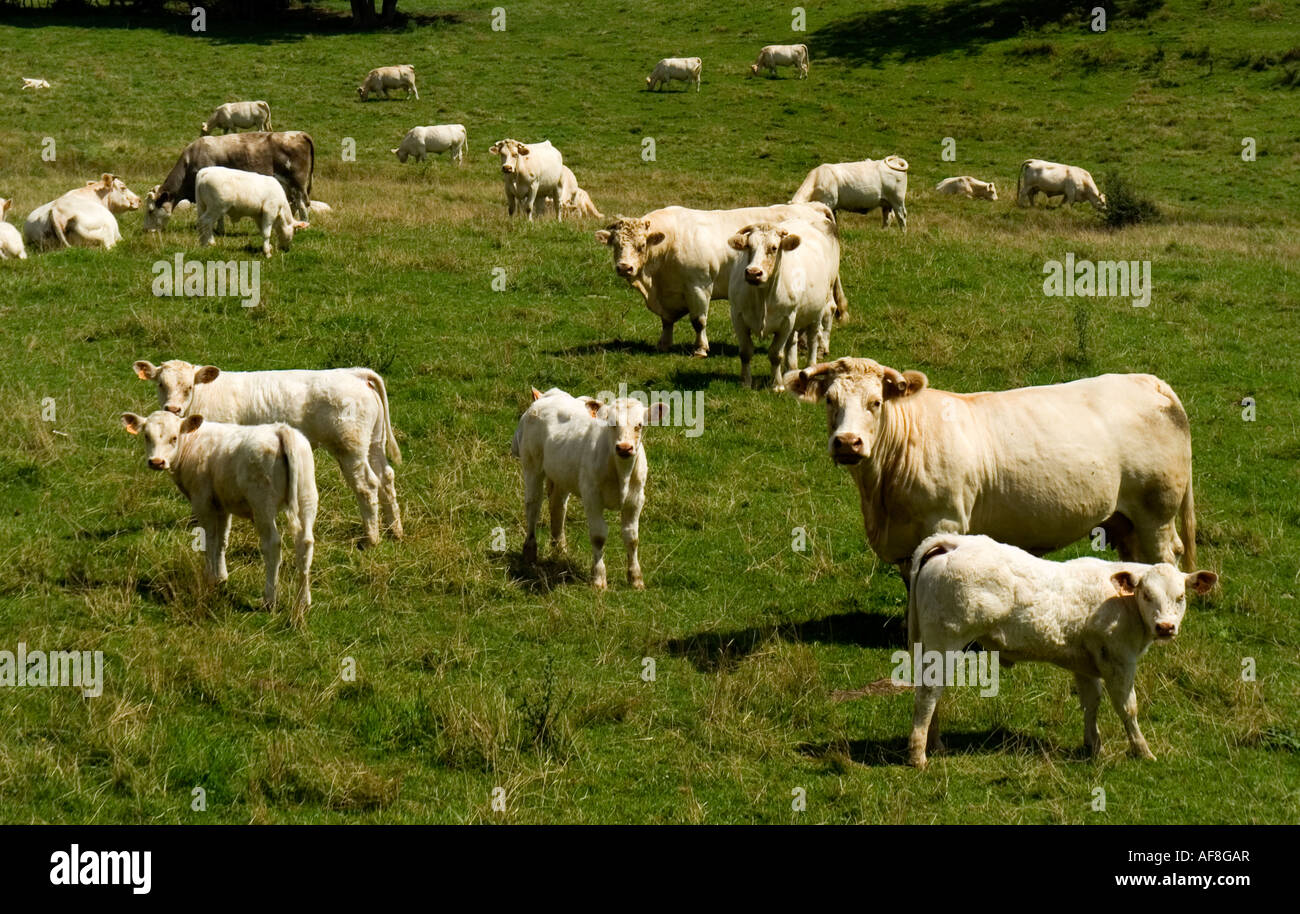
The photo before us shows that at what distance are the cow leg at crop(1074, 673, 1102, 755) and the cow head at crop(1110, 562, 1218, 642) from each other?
0.53m

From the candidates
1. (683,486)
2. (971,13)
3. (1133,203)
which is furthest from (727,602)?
(971,13)

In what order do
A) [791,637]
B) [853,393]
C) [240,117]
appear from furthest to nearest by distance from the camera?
1. [240,117]
2. [791,637]
3. [853,393]

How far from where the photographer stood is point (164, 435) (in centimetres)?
1063

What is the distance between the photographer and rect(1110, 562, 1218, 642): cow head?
8.09 m

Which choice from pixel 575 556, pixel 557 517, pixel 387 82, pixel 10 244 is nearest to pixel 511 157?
pixel 10 244

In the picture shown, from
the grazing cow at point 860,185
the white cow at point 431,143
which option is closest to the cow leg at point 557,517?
the grazing cow at point 860,185

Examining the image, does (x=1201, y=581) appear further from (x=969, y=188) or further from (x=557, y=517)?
(x=969, y=188)

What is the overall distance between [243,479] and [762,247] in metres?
7.31

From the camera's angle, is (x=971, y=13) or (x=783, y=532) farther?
(x=971, y=13)

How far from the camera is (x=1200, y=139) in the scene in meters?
38.1

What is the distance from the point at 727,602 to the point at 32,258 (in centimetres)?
1365

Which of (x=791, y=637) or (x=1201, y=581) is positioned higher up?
(x=1201, y=581)

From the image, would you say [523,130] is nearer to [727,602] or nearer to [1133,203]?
[1133,203]

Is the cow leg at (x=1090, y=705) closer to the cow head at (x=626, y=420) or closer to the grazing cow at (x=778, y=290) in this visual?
the cow head at (x=626, y=420)
